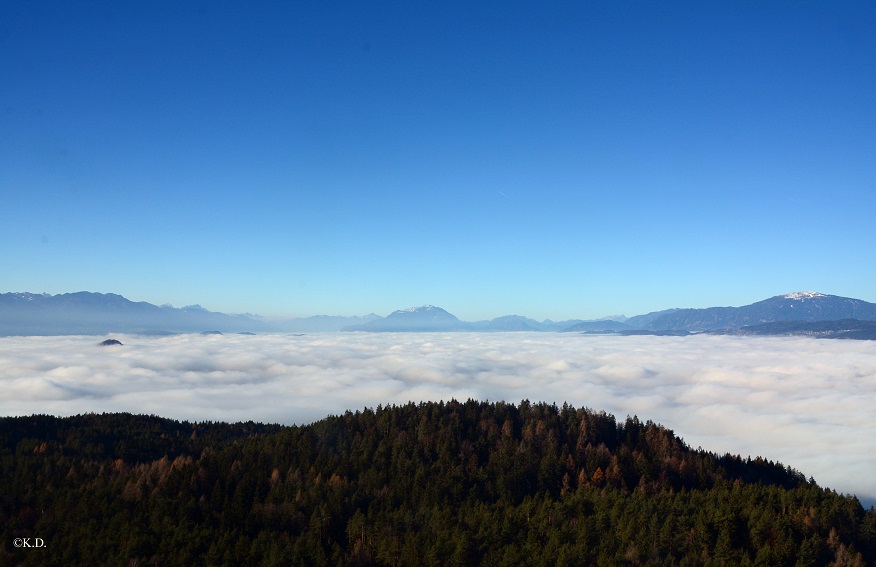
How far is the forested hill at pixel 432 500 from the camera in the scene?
77875mm

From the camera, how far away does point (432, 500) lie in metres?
106

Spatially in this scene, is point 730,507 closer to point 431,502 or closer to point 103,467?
point 431,502

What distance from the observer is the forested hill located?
255 ft

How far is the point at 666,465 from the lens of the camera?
400 ft

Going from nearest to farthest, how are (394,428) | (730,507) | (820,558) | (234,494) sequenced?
(820,558)
(730,507)
(234,494)
(394,428)

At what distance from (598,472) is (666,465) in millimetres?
15928

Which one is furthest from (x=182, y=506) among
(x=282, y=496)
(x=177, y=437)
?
(x=177, y=437)
